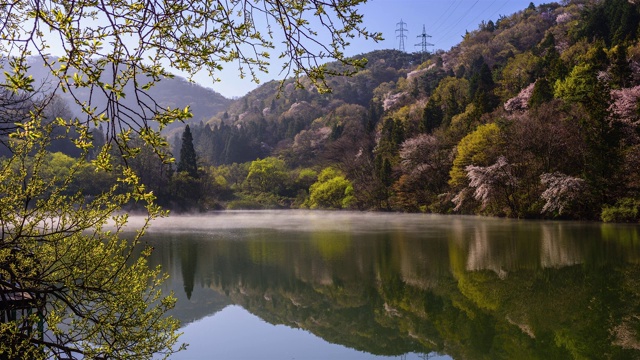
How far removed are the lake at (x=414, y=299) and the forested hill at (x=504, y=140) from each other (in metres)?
3.82

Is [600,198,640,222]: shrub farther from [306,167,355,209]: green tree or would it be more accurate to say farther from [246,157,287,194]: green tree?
[246,157,287,194]: green tree

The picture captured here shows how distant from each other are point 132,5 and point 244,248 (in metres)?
14.6

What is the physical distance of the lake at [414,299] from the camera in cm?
675

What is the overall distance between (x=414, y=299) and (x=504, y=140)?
71.7 feet

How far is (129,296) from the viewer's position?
3.79 metres

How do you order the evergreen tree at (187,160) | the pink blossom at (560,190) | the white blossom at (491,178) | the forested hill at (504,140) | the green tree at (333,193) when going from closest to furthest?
the pink blossom at (560,190) → the forested hill at (504,140) → the white blossom at (491,178) → the green tree at (333,193) → the evergreen tree at (187,160)

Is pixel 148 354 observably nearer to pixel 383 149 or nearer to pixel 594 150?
pixel 594 150

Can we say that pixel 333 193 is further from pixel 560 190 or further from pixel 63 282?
pixel 63 282

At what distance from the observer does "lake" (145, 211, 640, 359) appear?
266 inches

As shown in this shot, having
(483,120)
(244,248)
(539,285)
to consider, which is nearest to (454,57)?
(483,120)

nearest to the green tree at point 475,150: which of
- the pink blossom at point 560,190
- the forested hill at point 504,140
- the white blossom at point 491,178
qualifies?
the forested hill at point 504,140

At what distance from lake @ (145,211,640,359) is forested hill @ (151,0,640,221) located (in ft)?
12.5

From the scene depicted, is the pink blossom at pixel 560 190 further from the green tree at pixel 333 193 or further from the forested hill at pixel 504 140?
the green tree at pixel 333 193

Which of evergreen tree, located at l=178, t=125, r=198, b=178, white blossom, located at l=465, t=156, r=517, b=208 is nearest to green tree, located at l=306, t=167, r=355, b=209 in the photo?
evergreen tree, located at l=178, t=125, r=198, b=178
